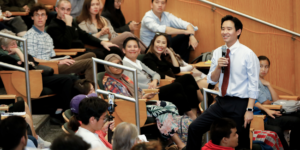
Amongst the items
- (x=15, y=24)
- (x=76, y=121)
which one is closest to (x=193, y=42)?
(x=15, y=24)

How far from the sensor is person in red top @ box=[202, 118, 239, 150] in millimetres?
3100

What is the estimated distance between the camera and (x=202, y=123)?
10.6 feet

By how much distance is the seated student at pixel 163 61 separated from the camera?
4926 mm

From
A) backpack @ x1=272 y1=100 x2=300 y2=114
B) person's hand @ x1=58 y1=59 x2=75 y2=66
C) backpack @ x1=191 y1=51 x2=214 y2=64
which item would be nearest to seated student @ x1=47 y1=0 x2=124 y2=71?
person's hand @ x1=58 y1=59 x2=75 y2=66

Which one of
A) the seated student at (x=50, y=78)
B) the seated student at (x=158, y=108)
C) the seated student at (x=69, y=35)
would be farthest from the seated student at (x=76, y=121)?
the seated student at (x=69, y=35)

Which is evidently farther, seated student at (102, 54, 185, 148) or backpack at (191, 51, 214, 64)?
backpack at (191, 51, 214, 64)

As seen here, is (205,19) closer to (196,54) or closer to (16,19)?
(196,54)

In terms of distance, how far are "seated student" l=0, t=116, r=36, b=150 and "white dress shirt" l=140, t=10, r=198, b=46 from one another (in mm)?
3612

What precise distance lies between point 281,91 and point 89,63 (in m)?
2.68

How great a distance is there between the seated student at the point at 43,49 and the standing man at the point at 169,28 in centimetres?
134

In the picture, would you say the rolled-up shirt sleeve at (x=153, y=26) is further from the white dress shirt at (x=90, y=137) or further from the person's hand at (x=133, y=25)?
the white dress shirt at (x=90, y=137)

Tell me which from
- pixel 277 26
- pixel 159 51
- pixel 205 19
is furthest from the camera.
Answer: pixel 205 19

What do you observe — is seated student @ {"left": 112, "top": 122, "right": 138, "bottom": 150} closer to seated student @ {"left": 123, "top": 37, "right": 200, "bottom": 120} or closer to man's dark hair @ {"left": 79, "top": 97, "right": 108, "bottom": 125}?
man's dark hair @ {"left": 79, "top": 97, "right": 108, "bottom": 125}

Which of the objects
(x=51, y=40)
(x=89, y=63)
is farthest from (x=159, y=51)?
→ (x=51, y=40)
